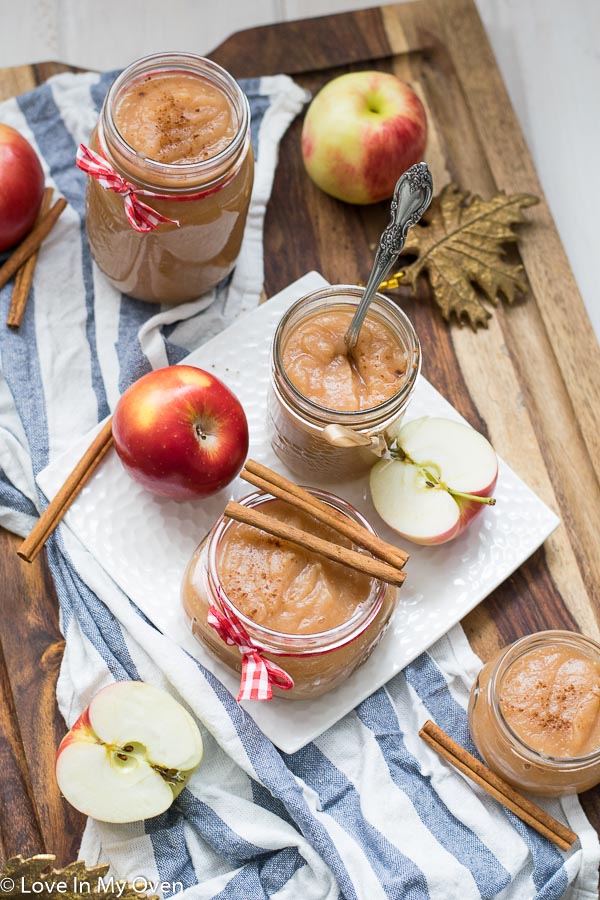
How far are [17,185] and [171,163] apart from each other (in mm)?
329

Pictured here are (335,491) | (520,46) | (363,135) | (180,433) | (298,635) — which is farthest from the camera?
(520,46)

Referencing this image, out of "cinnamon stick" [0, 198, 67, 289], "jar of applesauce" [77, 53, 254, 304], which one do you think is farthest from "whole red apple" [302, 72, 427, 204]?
"cinnamon stick" [0, 198, 67, 289]

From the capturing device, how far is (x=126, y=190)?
1.59m

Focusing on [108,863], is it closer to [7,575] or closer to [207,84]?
[7,575]

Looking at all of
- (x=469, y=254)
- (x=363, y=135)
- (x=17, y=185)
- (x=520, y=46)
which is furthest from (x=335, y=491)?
(x=520, y=46)

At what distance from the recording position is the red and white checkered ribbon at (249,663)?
4.94ft

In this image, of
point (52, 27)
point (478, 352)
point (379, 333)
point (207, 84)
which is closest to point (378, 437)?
point (379, 333)

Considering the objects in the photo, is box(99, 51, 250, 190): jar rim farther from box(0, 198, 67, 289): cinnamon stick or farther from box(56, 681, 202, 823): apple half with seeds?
box(56, 681, 202, 823): apple half with seeds

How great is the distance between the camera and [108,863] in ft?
5.09

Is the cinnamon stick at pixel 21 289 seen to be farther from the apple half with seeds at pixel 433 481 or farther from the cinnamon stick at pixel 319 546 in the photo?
the apple half with seeds at pixel 433 481

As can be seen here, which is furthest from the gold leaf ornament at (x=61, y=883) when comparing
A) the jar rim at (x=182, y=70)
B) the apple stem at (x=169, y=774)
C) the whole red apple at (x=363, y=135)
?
the whole red apple at (x=363, y=135)

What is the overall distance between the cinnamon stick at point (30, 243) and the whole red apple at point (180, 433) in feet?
1.15

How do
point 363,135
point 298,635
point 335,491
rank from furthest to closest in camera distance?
point 363,135, point 335,491, point 298,635

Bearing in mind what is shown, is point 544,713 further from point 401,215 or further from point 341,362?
point 401,215
